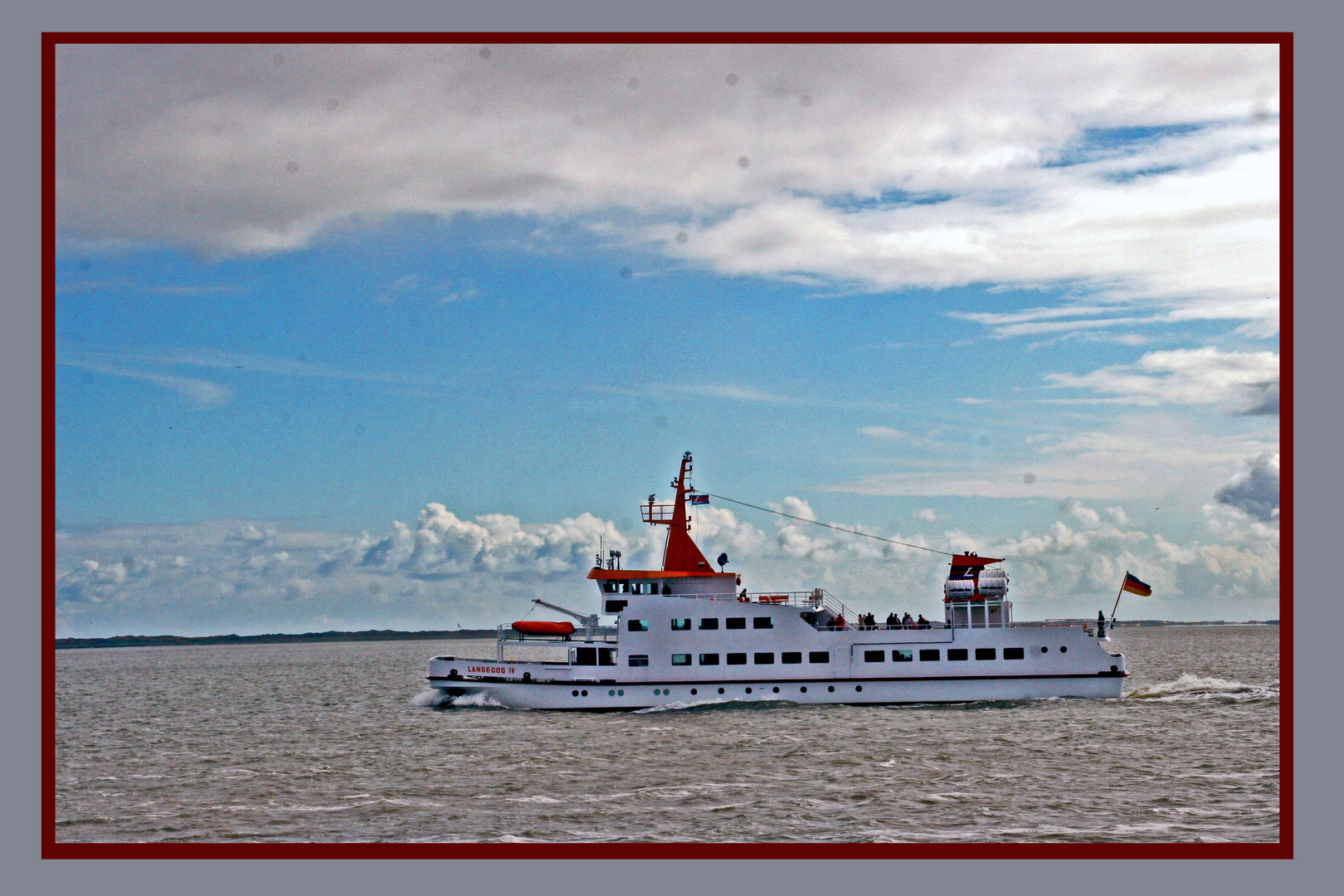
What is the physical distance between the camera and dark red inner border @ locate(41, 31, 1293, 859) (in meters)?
15.8

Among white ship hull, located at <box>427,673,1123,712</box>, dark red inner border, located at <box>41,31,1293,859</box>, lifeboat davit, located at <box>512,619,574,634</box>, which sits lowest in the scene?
white ship hull, located at <box>427,673,1123,712</box>

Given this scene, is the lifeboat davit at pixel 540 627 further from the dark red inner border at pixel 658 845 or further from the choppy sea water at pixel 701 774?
the dark red inner border at pixel 658 845

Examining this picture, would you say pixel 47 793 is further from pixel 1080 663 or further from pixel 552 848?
pixel 1080 663

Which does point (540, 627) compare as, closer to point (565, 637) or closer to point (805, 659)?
point (565, 637)

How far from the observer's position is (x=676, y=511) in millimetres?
43188

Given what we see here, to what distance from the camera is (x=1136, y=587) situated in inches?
1566

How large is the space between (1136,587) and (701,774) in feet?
67.8

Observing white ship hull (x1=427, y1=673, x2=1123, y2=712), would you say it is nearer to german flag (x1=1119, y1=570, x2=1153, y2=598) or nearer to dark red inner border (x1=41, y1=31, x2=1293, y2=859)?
german flag (x1=1119, y1=570, x2=1153, y2=598)

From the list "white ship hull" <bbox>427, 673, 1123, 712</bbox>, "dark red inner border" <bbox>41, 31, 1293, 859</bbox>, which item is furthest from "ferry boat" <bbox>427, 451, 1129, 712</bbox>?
"dark red inner border" <bbox>41, 31, 1293, 859</bbox>

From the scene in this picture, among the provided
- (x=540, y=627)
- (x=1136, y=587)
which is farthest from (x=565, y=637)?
(x=1136, y=587)

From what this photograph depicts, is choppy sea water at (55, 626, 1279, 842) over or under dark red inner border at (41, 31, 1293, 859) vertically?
under

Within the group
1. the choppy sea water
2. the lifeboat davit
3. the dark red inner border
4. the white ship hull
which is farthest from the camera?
the lifeboat davit

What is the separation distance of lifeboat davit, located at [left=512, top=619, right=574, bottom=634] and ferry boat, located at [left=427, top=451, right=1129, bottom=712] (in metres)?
1.42

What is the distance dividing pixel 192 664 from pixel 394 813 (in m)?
109
